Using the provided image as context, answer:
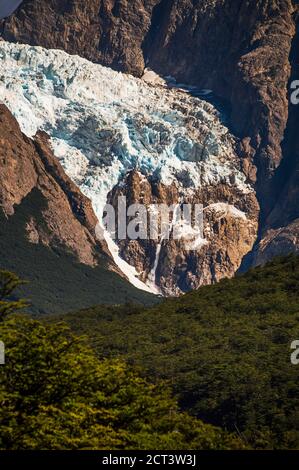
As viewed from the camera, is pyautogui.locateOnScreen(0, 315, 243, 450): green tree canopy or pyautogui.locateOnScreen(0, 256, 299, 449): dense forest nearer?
pyautogui.locateOnScreen(0, 315, 243, 450): green tree canopy

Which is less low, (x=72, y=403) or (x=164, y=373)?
(x=164, y=373)

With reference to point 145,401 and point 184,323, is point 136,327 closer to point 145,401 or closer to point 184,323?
point 184,323

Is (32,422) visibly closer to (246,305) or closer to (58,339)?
(58,339)

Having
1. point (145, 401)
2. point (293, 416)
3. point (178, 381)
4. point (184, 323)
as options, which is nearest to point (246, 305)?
point (184, 323)

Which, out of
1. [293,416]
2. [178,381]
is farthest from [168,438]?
[178,381]

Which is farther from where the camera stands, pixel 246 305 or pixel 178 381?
pixel 246 305

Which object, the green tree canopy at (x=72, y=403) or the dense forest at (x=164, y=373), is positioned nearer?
the green tree canopy at (x=72, y=403)

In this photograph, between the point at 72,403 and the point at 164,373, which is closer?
the point at 72,403
